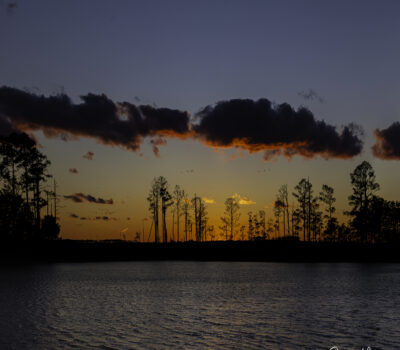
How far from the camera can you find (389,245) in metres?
101

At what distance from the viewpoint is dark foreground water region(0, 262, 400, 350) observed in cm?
1995

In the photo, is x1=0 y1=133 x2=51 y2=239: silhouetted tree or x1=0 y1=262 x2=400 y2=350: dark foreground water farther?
x1=0 y1=133 x2=51 y2=239: silhouetted tree

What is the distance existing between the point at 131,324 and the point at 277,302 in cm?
1378

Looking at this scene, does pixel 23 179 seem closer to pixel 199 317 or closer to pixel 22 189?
pixel 22 189

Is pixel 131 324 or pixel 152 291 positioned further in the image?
pixel 152 291

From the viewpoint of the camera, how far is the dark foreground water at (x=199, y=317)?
20.0 metres

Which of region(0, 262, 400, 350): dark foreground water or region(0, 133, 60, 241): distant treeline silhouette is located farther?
region(0, 133, 60, 241): distant treeline silhouette

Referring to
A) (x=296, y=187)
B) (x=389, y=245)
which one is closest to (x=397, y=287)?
(x=389, y=245)

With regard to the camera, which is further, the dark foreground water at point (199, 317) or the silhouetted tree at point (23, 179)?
the silhouetted tree at point (23, 179)

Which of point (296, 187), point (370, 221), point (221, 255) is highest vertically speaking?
point (296, 187)

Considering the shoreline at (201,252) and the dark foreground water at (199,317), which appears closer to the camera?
the dark foreground water at (199,317)

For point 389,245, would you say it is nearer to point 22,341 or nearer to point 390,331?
point 390,331

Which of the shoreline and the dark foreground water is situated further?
Answer: the shoreline

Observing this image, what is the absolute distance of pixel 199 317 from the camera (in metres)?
26.9
